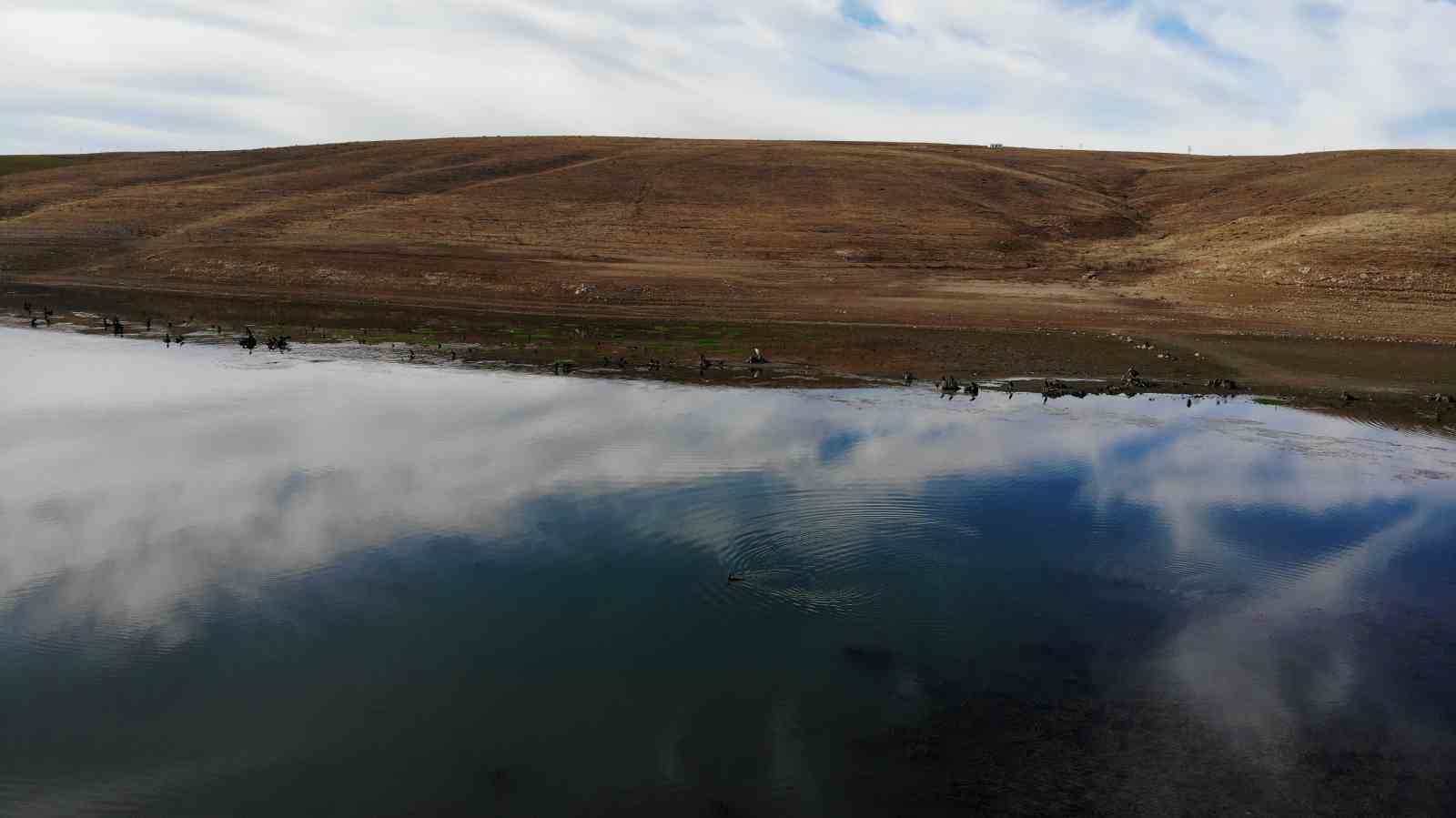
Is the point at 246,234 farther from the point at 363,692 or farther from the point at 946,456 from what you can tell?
the point at 363,692

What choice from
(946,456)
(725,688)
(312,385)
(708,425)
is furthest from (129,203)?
(725,688)

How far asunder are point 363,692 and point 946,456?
14.2m

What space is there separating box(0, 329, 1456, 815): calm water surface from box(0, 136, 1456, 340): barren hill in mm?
25735

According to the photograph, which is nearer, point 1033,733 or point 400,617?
point 1033,733

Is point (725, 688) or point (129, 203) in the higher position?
point (129, 203)

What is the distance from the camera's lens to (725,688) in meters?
11.6

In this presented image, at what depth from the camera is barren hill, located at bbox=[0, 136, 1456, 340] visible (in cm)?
4944

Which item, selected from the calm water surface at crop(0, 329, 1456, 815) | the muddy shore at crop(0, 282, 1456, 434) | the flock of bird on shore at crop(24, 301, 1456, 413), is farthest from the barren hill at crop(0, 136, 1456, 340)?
the calm water surface at crop(0, 329, 1456, 815)

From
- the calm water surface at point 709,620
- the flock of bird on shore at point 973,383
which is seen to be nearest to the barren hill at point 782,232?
the flock of bird on shore at point 973,383

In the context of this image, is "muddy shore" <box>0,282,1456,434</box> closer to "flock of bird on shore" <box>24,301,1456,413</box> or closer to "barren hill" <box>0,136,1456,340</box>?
"flock of bird on shore" <box>24,301,1456,413</box>

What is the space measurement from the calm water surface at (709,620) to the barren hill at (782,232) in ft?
84.4

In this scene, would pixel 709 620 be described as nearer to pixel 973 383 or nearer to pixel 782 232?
pixel 973 383

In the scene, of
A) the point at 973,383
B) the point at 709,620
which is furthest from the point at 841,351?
the point at 709,620

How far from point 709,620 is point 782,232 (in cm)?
5698
